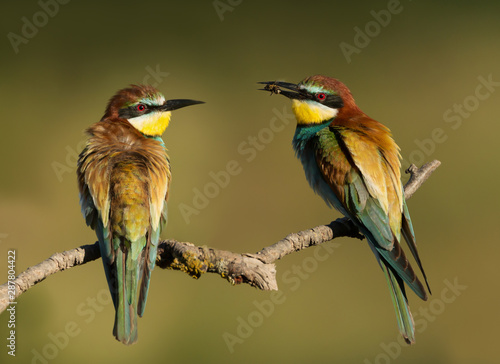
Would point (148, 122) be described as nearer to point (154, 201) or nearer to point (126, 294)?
point (154, 201)

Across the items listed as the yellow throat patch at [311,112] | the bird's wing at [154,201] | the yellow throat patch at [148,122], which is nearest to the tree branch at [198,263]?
the bird's wing at [154,201]

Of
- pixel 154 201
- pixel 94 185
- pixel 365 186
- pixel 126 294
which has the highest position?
pixel 94 185

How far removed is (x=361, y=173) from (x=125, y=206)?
76cm

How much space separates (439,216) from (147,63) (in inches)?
75.0

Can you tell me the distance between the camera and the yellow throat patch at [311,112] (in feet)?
7.01

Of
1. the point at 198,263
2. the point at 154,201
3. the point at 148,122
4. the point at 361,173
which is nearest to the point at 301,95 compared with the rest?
the point at 361,173

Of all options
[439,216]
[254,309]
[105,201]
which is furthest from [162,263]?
[439,216]

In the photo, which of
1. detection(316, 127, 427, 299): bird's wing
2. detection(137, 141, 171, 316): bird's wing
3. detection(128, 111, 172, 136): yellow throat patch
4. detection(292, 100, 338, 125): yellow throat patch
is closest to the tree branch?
detection(137, 141, 171, 316): bird's wing

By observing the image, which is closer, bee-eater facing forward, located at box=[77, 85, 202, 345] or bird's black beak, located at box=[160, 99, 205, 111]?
bee-eater facing forward, located at box=[77, 85, 202, 345]

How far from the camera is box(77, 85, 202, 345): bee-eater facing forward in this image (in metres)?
→ 1.55

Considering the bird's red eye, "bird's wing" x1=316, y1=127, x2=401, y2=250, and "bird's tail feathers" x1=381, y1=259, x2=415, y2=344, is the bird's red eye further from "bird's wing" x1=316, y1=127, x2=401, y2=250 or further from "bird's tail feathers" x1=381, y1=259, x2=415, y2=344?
"bird's tail feathers" x1=381, y1=259, x2=415, y2=344

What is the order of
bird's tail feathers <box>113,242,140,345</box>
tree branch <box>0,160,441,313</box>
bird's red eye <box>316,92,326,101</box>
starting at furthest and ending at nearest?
bird's red eye <box>316,92,326,101</box> < bird's tail feathers <box>113,242,140,345</box> < tree branch <box>0,160,441,313</box>

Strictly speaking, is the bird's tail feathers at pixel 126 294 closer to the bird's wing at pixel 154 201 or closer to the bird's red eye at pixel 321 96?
the bird's wing at pixel 154 201

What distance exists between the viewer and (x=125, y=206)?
159cm
